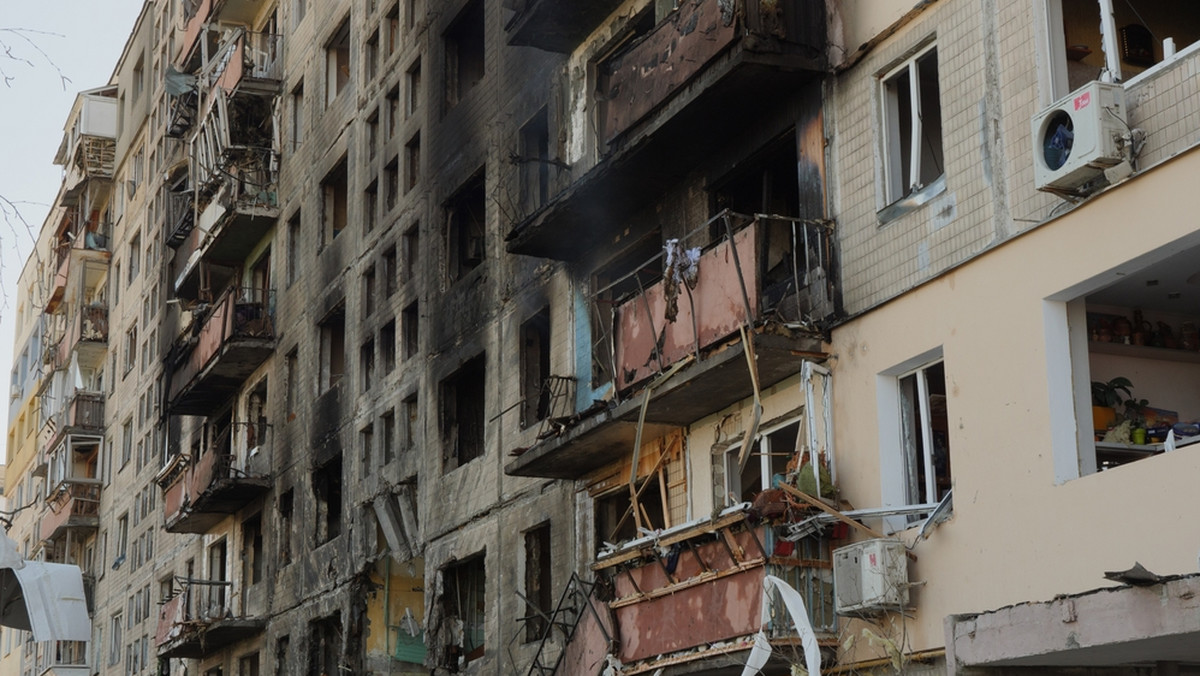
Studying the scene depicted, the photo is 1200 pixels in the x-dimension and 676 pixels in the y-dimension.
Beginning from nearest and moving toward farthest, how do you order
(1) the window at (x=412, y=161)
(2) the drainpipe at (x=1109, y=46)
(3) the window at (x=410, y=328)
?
(2) the drainpipe at (x=1109, y=46), (3) the window at (x=410, y=328), (1) the window at (x=412, y=161)

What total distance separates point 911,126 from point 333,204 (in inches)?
803

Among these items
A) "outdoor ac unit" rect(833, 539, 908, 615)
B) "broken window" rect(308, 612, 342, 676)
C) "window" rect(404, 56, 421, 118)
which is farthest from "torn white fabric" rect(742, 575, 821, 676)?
"broken window" rect(308, 612, 342, 676)

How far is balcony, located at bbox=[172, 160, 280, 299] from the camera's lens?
1483 inches

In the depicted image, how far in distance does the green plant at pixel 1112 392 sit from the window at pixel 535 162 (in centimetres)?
1048

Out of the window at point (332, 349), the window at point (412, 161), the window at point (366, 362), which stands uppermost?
the window at point (412, 161)

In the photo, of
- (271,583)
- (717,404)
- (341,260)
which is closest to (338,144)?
(341,260)

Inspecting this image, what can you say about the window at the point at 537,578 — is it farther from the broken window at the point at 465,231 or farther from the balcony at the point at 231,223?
the balcony at the point at 231,223

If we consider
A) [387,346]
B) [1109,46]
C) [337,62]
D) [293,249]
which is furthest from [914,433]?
[293,249]

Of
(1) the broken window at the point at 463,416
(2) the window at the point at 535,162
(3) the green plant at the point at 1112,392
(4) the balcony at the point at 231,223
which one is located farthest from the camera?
(4) the balcony at the point at 231,223

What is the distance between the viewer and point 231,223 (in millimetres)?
38000

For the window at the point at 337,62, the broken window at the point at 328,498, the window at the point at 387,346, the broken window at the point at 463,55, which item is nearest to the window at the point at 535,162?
the broken window at the point at 463,55

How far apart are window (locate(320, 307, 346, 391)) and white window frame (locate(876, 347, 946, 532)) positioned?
18.4 meters

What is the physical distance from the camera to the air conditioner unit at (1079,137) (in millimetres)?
13062

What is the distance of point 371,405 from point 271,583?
659 centimetres
